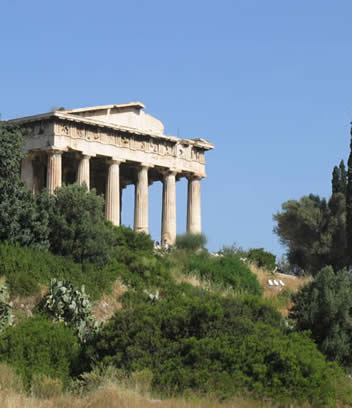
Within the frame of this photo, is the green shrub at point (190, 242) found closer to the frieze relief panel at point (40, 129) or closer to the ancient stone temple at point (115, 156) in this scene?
the ancient stone temple at point (115, 156)

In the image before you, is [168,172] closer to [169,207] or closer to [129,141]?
[169,207]

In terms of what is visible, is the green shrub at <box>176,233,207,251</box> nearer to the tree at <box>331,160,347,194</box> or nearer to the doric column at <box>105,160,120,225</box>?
the doric column at <box>105,160,120,225</box>

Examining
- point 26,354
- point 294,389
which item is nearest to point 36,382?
point 26,354

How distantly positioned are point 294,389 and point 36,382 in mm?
5310

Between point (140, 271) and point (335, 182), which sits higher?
point (335, 182)

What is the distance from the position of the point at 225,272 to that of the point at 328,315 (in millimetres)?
11326

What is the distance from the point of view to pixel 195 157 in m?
49.4

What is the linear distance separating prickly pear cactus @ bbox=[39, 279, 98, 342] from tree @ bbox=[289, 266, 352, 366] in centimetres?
561

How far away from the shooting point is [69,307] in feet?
81.1

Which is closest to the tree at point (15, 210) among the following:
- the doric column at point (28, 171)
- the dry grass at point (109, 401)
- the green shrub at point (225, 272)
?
the green shrub at point (225, 272)

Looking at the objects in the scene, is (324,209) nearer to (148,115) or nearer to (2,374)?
(148,115)

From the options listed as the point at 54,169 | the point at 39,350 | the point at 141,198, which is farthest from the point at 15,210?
the point at 141,198

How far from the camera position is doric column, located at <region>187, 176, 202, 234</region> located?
160 ft

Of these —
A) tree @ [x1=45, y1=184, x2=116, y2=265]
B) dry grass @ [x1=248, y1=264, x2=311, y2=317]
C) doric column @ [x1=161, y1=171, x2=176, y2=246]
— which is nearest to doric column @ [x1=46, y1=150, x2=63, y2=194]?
doric column @ [x1=161, y1=171, x2=176, y2=246]
